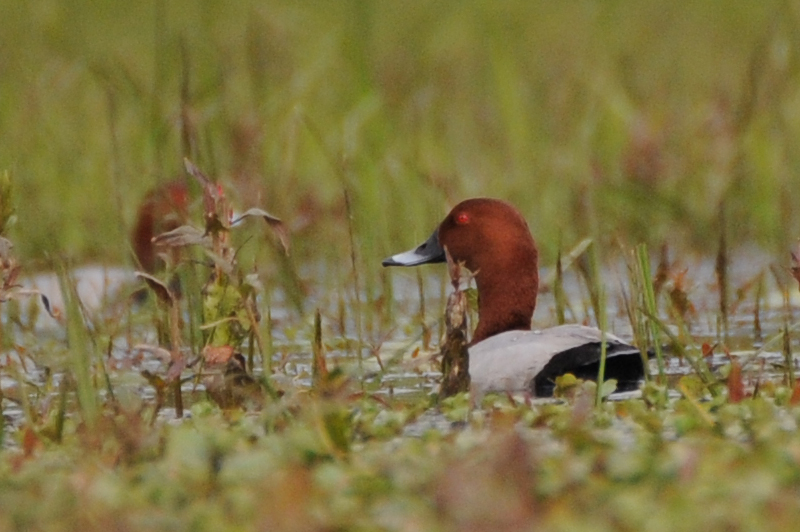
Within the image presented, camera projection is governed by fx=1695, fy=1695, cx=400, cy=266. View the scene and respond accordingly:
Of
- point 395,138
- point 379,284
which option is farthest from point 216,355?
point 395,138

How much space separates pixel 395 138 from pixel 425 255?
3.20 meters

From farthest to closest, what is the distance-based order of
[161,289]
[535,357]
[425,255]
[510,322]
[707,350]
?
[425,255] < [510,322] < [707,350] < [535,357] < [161,289]

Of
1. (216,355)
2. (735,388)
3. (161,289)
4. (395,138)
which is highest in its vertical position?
(395,138)

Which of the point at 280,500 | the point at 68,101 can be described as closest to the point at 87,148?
the point at 68,101

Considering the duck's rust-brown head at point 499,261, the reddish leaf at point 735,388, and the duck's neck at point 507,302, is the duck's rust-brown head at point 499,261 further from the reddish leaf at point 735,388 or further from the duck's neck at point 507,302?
the reddish leaf at point 735,388

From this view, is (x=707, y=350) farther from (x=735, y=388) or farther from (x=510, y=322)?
(x=735, y=388)

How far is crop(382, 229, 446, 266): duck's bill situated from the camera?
6121mm

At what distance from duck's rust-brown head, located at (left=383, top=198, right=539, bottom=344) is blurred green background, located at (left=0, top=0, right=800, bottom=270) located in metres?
0.22

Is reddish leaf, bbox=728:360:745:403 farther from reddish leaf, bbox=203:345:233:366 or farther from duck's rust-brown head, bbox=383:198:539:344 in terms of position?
duck's rust-brown head, bbox=383:198:539:344

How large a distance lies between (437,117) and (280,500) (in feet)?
23.2

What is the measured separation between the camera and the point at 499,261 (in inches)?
231

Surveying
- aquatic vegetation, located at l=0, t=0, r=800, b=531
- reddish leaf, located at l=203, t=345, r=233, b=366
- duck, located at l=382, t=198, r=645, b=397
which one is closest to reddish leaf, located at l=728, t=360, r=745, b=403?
aquatic vegetation, located at l=0, t=0, r=800, b=531

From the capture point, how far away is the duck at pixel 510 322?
4.96m

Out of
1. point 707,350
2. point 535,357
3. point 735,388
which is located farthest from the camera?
A: point 707,350
